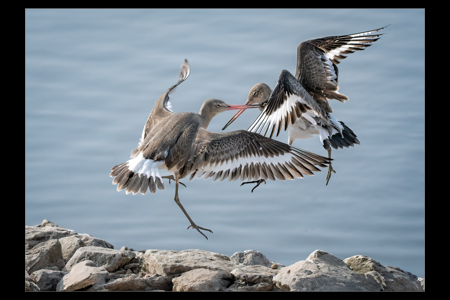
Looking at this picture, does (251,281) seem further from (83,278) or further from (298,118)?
(298,118)

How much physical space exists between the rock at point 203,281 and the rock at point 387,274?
5.07ft

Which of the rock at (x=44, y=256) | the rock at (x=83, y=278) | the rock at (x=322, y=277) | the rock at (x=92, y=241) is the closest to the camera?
the rock at (x=322, y=277)

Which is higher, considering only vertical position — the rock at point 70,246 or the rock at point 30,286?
the rock at point 70,246

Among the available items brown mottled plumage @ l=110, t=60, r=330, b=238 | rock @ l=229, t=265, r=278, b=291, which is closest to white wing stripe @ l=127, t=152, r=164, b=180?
brown mottled plumage @ l=110, t=60, r=330, b=238

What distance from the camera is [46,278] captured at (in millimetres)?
6254

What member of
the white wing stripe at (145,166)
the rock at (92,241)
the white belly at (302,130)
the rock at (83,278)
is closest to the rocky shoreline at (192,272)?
the rock at (83,278)

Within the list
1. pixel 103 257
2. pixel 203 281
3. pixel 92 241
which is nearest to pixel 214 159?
pixel 203 281

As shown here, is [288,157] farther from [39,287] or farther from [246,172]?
[39,287]

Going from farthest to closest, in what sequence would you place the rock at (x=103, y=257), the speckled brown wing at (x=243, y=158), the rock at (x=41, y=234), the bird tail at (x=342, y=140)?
1. the bird tail at (x=342, y=140)
2. the rock at (x=41, y=234)
3. the speckled brown wing at (x=243, y=158)
4. the rock at (x=103, y=257)

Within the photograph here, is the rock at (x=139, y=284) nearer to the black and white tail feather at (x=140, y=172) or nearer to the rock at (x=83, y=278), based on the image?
the rock at (x=83, y=278)

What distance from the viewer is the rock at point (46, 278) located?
6215 mm

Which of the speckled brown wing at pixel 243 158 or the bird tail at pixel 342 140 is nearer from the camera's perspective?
the speckled brown wing at pixel 243 158

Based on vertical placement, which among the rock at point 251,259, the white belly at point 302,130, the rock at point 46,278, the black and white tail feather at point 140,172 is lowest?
the rock at point 46,278

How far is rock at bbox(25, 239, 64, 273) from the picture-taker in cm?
660
